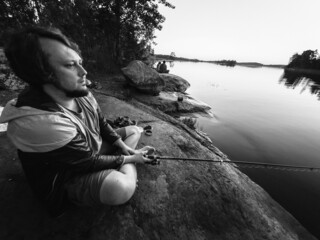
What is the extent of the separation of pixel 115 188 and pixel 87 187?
1.10ft

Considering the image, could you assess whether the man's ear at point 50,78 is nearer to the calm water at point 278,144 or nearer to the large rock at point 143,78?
the calm water at point 278,144

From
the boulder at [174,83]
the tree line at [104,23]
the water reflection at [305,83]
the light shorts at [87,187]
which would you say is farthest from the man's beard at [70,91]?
the water reflection at [305,83]

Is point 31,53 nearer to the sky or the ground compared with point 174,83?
nearer to the sky

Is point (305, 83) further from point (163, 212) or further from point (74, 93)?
point (74, 93)

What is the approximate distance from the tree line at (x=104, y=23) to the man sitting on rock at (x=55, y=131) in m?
9.63

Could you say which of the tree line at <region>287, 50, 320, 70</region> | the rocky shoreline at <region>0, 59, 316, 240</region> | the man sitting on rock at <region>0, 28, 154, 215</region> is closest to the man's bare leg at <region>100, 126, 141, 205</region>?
the man sitting on rock at <region>0, 28, 154, 215</region>

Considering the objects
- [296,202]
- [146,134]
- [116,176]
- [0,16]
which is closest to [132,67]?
[0,16]

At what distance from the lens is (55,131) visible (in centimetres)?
155

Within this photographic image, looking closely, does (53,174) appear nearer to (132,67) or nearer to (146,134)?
(146,134)

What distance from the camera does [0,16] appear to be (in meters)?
7.47

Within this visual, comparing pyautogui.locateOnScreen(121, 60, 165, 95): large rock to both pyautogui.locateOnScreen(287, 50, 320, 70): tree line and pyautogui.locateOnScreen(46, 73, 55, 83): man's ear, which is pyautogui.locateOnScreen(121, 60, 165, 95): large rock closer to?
pyautogui.locateOnScreen(46, 73, 55, 83): man's ear

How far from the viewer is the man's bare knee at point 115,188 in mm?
1915

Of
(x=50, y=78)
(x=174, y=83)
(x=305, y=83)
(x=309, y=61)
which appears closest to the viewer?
(x=50, y=78)

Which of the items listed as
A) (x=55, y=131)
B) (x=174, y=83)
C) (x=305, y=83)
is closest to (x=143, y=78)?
Answer: (x=174, y=83)
